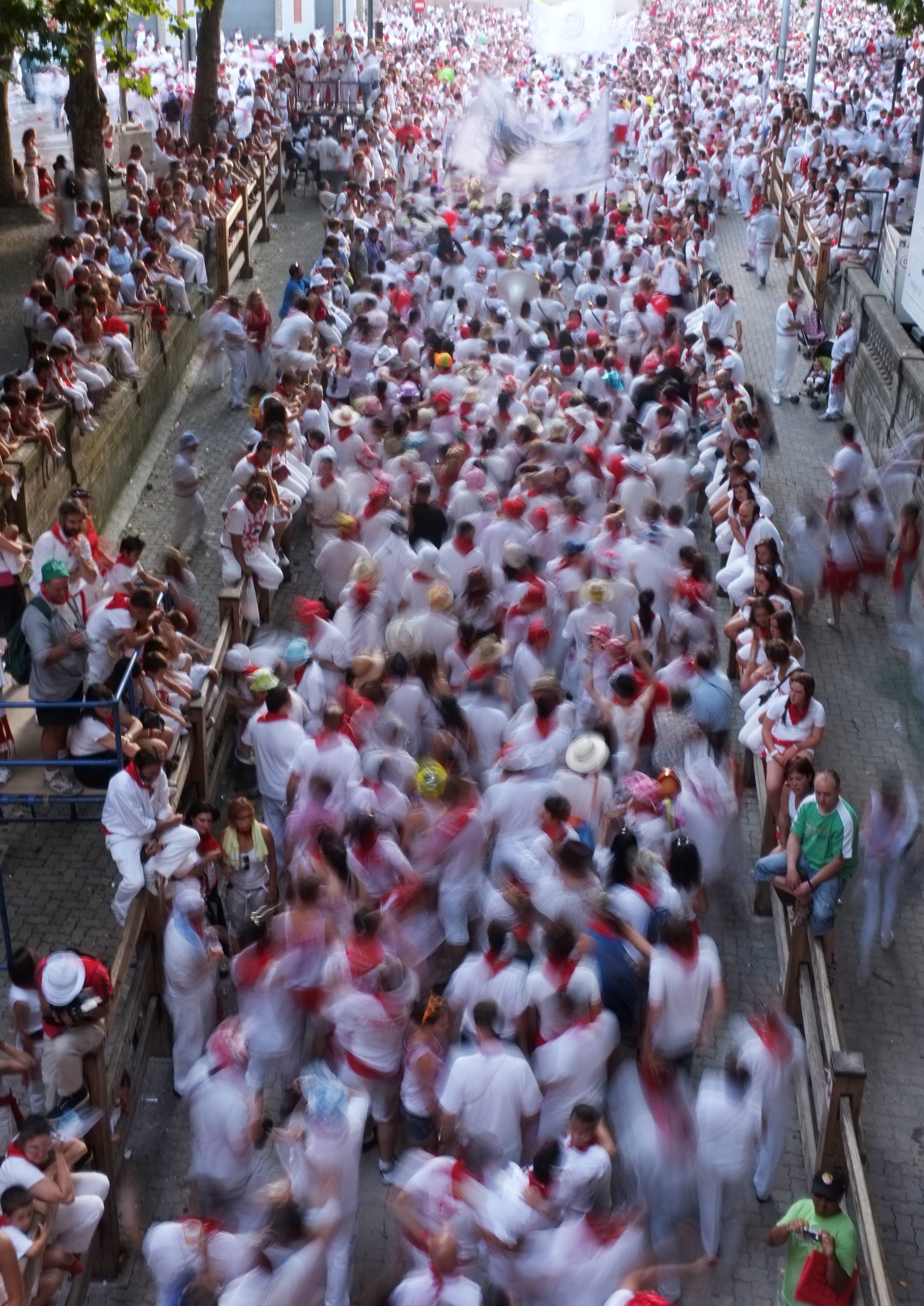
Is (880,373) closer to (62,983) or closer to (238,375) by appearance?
(238,375)

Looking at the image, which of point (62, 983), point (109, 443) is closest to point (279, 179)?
point (109, 443)

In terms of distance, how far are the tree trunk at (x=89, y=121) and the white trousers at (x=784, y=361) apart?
28.1ft

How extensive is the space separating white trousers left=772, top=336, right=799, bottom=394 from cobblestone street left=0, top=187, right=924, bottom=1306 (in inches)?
128

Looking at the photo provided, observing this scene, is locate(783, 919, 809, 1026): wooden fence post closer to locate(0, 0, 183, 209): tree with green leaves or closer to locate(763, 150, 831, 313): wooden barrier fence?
locate(0, 0, 183, 209): tree with green leaves

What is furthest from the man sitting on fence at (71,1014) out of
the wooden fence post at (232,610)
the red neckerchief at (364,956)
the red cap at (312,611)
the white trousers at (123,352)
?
the white trousers at (123,352)

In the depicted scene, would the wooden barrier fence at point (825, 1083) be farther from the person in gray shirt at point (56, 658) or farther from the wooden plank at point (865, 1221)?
the person in gray shirt at point (56, 658)

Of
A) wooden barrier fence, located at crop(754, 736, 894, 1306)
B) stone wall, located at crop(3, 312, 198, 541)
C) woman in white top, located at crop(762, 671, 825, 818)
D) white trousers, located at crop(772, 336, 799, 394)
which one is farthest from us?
white trousers, located at crop(772, 336, 799, 394)

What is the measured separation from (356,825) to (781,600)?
435cm

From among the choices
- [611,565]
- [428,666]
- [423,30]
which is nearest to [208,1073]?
[428,666]

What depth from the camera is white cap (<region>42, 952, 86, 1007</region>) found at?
22.0ft

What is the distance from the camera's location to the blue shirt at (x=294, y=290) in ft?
57.5

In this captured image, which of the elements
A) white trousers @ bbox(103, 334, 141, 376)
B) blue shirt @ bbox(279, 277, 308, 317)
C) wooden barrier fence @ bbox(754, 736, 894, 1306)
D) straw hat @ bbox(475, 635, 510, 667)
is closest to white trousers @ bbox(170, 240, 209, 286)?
blue shirt @ bbox(279, 277, 308, 317)

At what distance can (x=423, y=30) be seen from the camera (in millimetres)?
51812

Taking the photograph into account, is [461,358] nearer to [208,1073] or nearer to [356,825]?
[356,825]
